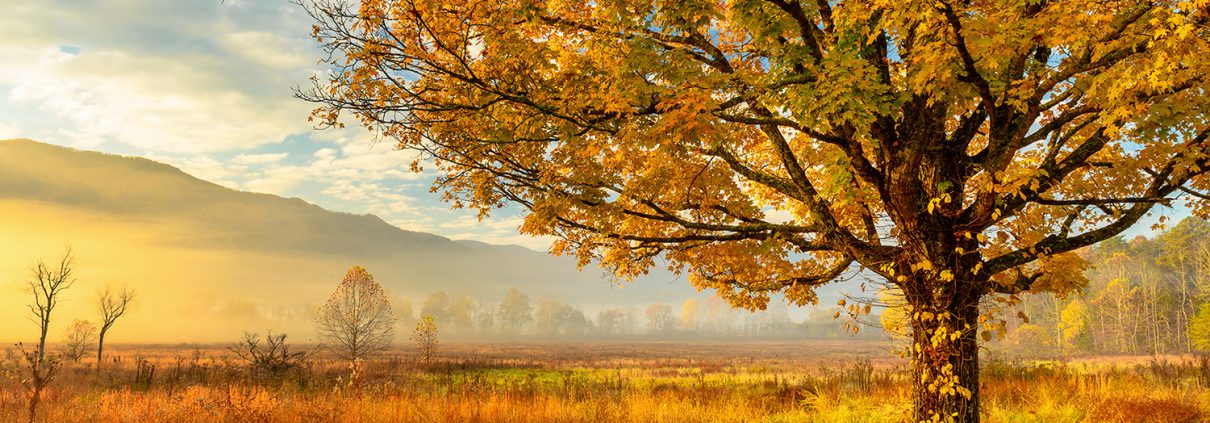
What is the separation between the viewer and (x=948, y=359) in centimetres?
702

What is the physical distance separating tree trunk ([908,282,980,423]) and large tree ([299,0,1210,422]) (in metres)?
0.03

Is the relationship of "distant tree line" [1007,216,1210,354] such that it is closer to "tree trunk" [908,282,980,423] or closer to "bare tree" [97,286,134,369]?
"tree trunk" [908,282,980,423]

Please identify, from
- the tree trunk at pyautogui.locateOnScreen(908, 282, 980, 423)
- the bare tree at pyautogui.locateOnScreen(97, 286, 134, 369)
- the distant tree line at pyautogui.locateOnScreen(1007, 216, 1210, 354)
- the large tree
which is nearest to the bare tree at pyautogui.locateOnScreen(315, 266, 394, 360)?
the large tree

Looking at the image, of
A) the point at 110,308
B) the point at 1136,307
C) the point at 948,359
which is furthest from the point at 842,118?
the point at 1136,307

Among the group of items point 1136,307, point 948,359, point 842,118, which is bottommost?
point 1136,307

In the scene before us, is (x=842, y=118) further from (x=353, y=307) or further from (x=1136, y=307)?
(x=1136, y=307)

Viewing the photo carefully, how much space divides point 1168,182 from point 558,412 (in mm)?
8615

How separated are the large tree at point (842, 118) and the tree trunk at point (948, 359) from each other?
3 cm

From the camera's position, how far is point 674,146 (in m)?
6.19

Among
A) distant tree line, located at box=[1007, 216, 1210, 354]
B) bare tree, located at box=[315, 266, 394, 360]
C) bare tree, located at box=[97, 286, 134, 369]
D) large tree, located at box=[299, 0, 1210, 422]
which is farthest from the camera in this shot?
distant tree line, located at box=[1007, 216, 1210, 354]

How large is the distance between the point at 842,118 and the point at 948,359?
363 centimetres

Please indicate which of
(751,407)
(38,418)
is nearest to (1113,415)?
(751,407)

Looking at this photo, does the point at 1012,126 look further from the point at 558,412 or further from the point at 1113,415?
the point at 558,412

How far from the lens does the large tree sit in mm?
5492
